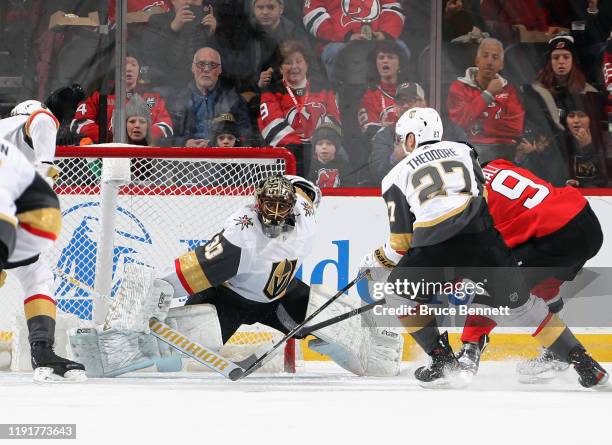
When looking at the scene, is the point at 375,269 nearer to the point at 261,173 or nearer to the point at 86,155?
the point at 261,173

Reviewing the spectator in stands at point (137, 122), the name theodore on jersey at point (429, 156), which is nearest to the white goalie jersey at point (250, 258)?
the name theodore on jersey at point (429, 156)

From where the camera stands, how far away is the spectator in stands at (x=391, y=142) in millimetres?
5402

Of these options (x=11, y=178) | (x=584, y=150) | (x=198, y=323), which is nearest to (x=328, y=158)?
(x=584, y=150)

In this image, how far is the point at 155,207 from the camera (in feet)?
16.2

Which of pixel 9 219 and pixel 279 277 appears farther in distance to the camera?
pixel 279 277

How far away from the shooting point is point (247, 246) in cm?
422

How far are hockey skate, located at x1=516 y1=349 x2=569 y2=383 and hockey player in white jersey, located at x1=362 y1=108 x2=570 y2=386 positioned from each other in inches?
10.9

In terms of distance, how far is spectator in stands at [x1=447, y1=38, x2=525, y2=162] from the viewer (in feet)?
18.1

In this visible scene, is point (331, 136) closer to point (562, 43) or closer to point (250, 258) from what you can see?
point (562, 43)

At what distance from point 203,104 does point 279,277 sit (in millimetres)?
1479

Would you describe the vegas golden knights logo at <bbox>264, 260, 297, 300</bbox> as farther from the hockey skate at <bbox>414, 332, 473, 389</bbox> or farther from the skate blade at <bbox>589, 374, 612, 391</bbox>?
the skate blade at <bbox>589, 374, 612, 391</bbox>

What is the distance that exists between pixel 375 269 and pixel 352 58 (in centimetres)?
161

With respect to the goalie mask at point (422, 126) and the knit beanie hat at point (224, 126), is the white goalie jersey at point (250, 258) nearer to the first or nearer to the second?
the goalie mask at point (422, 126)

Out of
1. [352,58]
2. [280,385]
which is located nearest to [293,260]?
[280,385]
